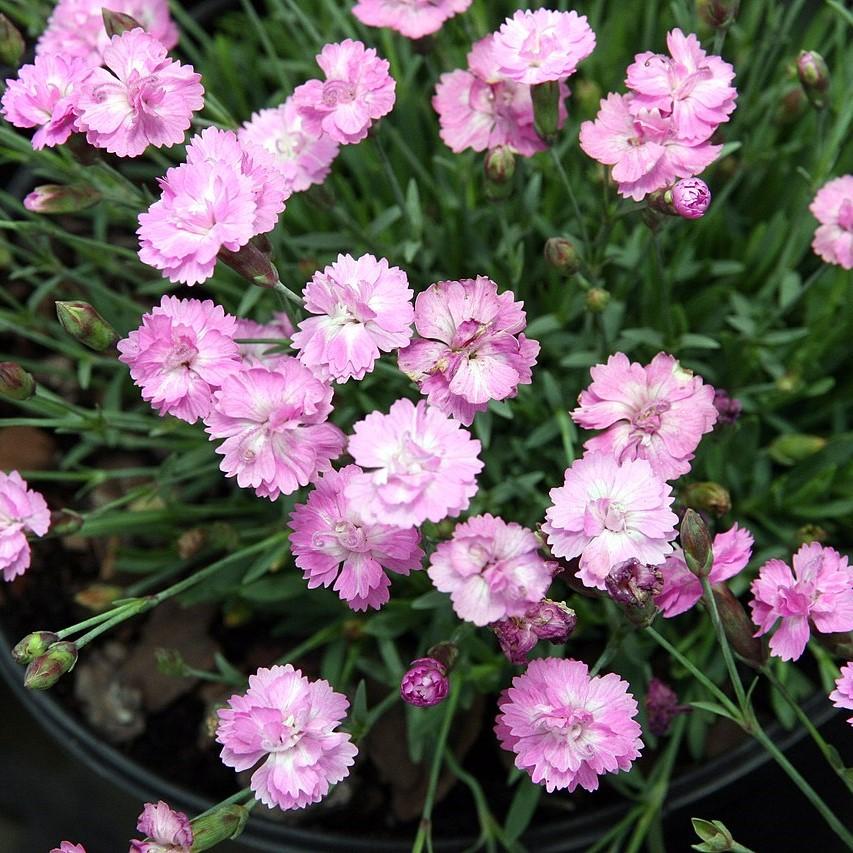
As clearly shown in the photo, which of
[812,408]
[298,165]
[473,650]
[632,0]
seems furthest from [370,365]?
[632,0]

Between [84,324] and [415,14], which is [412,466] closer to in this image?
[84,324]

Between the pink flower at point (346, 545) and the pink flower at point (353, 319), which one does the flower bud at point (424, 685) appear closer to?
the pink flower at point (346, 545)

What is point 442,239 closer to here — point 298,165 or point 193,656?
point 298,165

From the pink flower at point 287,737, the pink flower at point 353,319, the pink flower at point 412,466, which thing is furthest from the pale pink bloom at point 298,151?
the pink flower at point 287,737

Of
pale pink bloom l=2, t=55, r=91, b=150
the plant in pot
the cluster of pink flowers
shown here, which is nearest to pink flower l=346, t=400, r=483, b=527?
the plant in pot

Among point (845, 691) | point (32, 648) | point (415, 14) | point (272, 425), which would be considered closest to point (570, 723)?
point (845, 691)

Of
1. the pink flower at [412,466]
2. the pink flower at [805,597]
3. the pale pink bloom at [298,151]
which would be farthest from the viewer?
the pale pink bloom at [298,151]
